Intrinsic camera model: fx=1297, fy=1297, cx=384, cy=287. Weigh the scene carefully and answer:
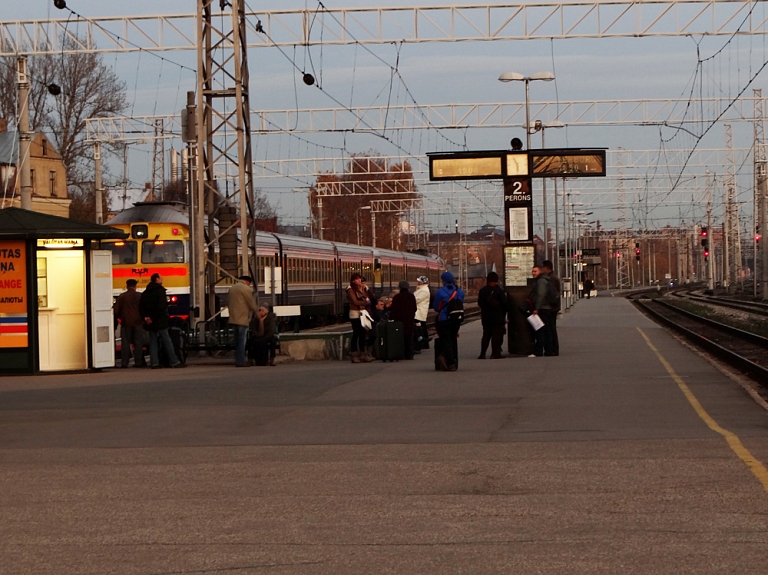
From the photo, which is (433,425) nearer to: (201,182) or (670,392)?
(670,392)

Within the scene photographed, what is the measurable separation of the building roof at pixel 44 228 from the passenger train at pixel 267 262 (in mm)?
4534

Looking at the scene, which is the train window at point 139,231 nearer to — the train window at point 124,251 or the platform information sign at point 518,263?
the train window at point 124,251

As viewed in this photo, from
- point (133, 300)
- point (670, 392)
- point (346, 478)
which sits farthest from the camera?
point (133, 300)

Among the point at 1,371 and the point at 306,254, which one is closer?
the point at 1,371

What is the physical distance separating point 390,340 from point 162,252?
33.5ft

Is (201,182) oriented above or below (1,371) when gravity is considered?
above

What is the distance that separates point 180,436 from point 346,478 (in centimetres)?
353

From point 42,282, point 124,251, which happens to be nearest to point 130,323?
point 42,282

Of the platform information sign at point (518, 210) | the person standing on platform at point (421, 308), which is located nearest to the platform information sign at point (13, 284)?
the person standing on platform at point (421, 308)

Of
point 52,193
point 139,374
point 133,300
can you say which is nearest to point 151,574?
point 139,374

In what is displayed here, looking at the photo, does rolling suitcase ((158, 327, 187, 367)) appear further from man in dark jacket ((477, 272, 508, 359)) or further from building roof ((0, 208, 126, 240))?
man in dark jacket ((477, 272, 508, 359))

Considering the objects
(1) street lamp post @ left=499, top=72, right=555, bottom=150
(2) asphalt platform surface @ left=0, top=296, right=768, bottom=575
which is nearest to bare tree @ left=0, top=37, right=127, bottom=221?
(1) street lamp post @ left=499, top=72, right=555, bottom=150

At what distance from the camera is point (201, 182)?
24172mm

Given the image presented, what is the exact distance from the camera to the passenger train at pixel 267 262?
3212cm
